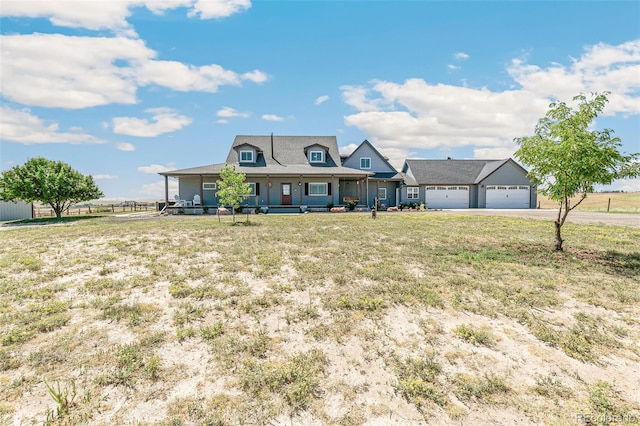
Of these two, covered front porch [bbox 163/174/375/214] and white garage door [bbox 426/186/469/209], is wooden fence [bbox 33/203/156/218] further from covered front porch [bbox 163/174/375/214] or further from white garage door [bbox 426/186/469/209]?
white garage door [bbox 426/186/469/209]

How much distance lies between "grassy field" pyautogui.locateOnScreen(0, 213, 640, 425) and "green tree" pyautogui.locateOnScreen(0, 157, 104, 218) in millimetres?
18386

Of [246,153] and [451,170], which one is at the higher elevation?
[246,153]

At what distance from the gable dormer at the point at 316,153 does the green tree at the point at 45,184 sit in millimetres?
18527

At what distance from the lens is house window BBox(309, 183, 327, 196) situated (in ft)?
89.2

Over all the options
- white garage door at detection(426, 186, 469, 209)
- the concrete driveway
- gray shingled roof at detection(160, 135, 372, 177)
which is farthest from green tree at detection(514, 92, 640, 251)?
white garage door at detection(426, 186, 469, 209)

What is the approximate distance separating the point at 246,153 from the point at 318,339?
25323mm

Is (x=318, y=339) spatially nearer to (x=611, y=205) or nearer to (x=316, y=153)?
(x=316, y=153)

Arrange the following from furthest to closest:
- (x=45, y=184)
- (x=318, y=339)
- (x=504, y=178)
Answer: (x=504, y=178)
(x=45, y=184)
(x=318, y=339)

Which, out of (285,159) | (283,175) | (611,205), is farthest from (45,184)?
(611,205)

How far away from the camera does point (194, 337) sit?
14.6 ft

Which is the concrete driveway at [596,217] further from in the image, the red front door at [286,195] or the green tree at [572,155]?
the red front door at [286,195]

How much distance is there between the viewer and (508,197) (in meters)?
34.2

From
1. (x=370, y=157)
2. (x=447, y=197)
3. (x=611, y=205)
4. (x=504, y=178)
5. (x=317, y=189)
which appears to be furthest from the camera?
(x=611, y=205)

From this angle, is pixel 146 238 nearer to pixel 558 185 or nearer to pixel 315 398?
pixel 315 398
